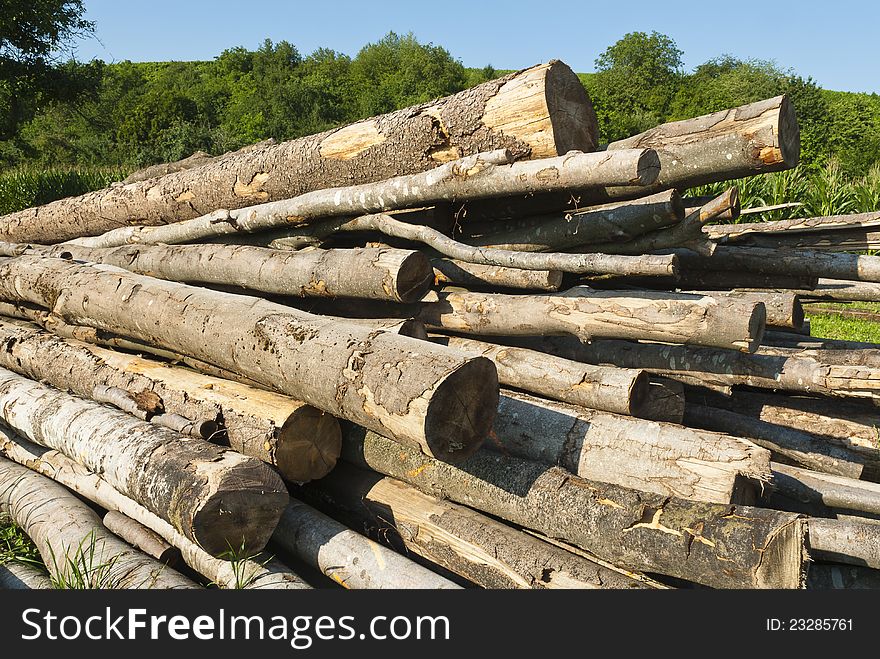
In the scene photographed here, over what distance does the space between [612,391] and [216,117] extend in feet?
180

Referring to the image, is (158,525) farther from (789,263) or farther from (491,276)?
(789,263)

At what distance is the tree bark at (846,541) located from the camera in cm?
270

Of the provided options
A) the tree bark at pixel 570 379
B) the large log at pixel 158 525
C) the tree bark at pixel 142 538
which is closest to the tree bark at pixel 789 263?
the tree bark at pixel 570 379

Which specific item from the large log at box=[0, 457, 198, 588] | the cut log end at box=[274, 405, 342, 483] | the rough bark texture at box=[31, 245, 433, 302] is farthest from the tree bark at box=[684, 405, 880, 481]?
the large log at box=[0, 457, 198, 588]

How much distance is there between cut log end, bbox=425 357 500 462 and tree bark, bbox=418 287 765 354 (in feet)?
3.69

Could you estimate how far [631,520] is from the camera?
270 cm

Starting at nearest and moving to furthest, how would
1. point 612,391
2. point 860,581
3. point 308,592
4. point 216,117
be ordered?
point 308,592
point 860,581
point 612,391
point 216,117

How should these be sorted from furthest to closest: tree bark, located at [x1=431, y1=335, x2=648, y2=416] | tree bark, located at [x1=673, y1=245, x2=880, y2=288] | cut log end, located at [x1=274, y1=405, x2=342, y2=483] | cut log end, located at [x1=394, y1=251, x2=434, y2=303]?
tree bark, located at [x1=673, y1=245, x2=880, y2=288] → cut log end, located at [x1=394, y1=251, x2=434, y2=303] → tree bark, located at [x1=431, y1=335, x2=648, y2=416] → cut log end, located at [x1=274, y1=405, x2=342, y2=483]

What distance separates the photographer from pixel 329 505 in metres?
3.70

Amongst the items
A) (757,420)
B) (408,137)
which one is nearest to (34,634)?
(408,137)

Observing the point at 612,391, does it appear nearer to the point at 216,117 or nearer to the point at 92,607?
the point at 92,607

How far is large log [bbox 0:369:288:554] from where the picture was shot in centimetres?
276

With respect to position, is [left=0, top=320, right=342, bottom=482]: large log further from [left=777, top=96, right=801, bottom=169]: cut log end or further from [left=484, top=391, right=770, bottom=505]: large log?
[left=777, top=96, right=801, bottom=169]: cut log end

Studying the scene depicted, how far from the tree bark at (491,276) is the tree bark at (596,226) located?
12.0 inches
